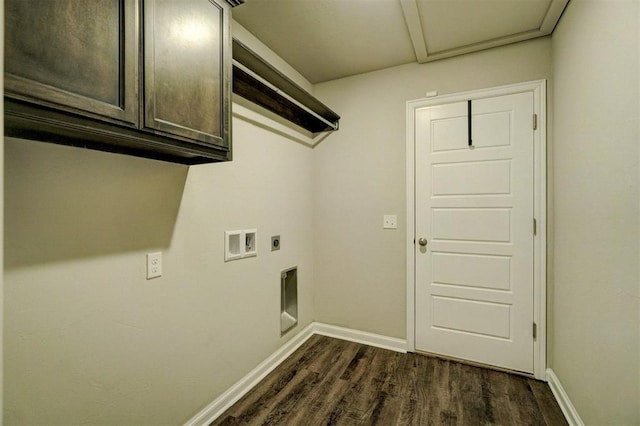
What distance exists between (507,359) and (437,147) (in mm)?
1754

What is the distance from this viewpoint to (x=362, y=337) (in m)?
2.81

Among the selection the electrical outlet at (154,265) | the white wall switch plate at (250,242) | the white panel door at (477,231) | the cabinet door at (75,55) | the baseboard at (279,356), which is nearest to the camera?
the cabinet door at (75,55)

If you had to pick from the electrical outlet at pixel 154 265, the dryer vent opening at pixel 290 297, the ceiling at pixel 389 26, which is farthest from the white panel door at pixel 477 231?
the electrical outlet at pixel 154 265

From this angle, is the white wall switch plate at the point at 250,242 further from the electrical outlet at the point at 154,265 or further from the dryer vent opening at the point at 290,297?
the electrical outlet at the point at 154,265

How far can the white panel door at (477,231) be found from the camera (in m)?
2.26

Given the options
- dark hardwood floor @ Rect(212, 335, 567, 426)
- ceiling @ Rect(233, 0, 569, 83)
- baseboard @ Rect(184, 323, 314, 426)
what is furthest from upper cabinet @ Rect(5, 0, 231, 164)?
dark hardwood floor @ Rect(212, 335, 567, 426)

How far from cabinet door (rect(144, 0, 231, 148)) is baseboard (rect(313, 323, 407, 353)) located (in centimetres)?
220

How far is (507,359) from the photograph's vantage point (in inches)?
90.8

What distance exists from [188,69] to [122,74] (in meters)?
0.29

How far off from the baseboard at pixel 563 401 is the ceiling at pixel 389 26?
2.41 m

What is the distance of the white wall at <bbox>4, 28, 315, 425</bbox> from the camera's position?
1072 millimetres

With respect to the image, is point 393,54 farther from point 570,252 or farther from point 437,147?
point 570,252

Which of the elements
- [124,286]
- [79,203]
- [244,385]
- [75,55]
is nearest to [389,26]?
[75,55]

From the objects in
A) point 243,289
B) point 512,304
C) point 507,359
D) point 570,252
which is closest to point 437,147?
point 570,252
